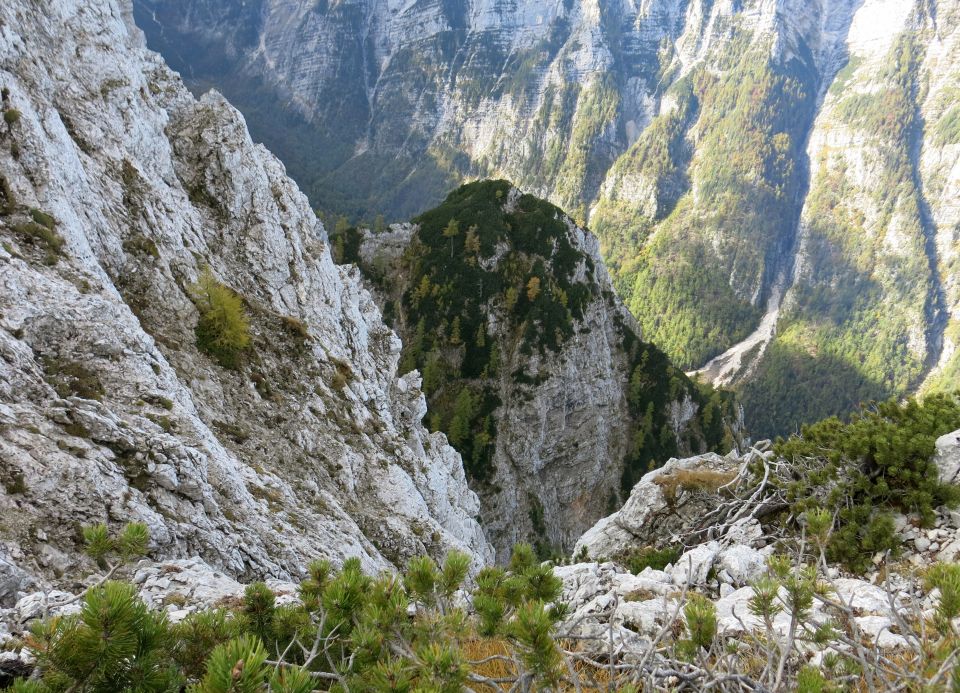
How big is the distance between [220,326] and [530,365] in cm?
5620

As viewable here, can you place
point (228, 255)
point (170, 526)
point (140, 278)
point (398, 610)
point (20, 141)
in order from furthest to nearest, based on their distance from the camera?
point (228, 255)
point (140, 278)
point (20, 141)
point (170, 526)
point (398, 610)

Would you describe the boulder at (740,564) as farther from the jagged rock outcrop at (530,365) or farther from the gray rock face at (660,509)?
the jagged rock outcrop at (530,365)

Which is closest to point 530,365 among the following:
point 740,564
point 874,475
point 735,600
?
point 874,475

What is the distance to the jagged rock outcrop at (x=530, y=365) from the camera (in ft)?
Result: 224

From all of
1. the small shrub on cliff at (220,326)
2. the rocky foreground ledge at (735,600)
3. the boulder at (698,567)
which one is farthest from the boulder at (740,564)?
the small shrub on cliff at (220,326)

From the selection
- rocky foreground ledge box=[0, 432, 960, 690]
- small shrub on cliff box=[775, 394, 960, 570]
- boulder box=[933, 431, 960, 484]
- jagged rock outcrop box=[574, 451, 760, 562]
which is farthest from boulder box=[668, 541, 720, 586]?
jagged rock outcrop box=[574, 451, 760, 562]

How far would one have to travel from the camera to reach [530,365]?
71.8 meters

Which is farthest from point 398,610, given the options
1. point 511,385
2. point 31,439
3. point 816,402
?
point 816,402

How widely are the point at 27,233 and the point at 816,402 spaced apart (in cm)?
23422

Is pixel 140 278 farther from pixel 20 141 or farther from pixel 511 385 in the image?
pixel 511 385

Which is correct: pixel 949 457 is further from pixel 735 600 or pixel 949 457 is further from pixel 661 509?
pixel 661 509

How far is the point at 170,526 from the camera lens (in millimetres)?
10203

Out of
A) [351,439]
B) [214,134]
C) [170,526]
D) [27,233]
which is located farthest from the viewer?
[214,134]

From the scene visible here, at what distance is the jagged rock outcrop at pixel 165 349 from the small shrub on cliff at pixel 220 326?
338mm
